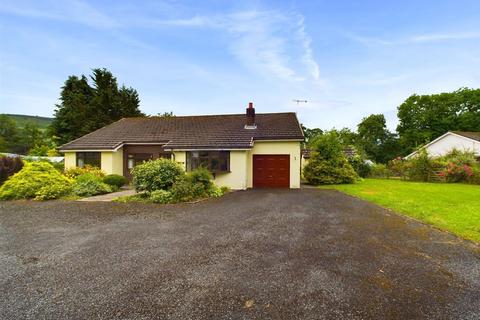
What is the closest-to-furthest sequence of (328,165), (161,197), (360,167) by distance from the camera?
1. (161,197)
2. (328,165)
3. (360,167)

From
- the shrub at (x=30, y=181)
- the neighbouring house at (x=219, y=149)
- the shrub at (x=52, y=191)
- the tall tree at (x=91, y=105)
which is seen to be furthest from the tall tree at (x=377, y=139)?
the shrub at (x=30, y=181)

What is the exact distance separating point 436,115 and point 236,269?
5342cm

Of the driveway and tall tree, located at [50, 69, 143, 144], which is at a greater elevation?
tall tree, located at [50, 69, 143, 144]

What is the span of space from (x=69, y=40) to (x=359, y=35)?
1851 centimetres

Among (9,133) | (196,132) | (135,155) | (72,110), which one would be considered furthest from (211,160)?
(9,133)

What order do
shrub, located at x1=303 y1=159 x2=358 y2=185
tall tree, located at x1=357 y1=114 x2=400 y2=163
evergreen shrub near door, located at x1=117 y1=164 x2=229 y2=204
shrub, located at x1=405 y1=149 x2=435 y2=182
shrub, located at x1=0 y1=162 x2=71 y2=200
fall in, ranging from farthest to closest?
tall tree, located at x1=357 y1=114 x2=400 y2=163 → shrub, located at x1=405 y1=149 x2=435 y2=182 → shrub, located at x1=303 y1=159 x2=358 y2=185 → shrub, located at x1=0 y1=162 x2=71 y2=200 → evergreen shrub near door, located at x1=117 y1=164 x2=229 y2=204

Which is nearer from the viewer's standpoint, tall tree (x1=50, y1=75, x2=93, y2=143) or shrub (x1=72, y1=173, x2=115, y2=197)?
shrub (x1=72, y1=173, x2=115, y2=197)

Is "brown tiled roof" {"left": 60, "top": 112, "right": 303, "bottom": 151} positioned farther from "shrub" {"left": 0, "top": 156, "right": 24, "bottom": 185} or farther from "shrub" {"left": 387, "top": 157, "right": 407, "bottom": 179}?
"shrub" {"left": 387, "top": 157, "right": 407, "bottom": 179}

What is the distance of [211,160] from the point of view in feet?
46.9

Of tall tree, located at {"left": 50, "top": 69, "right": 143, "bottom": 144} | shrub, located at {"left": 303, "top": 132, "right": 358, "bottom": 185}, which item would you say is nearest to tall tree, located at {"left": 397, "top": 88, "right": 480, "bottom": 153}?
shrub, located at {"left": 303, "top": 132, "right": 358, "bottom": 185}

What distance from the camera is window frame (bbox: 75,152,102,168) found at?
16.1 metres

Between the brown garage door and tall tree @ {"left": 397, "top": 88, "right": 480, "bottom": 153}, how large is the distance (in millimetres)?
35798

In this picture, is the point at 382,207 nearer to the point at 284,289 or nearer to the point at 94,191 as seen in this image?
the point at 284,289

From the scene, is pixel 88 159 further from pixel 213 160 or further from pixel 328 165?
pixel 328 165
